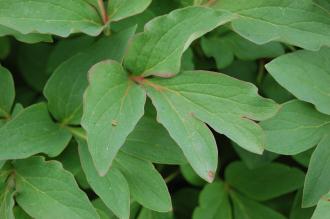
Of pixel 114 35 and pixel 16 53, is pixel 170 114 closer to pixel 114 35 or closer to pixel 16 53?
pixel 114 35

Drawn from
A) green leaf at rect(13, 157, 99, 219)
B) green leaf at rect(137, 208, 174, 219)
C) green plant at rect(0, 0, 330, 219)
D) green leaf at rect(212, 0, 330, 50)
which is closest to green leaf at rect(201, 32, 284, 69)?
green plant at rect(0, 0, 330, 219)

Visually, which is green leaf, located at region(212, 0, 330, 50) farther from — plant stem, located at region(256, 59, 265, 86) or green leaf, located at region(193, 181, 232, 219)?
green leaf, located at region(193, 181, 232, 219)

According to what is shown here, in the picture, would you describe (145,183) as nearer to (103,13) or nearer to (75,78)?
(75,78)

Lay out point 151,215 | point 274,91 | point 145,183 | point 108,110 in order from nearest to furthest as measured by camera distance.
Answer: point 108,110 → point 145,183 → point 151,215 → point 274,91

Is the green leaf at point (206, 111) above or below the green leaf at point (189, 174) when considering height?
above

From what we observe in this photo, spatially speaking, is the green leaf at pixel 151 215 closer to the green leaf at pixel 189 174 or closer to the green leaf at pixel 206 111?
the green leaf at pixel 189 174

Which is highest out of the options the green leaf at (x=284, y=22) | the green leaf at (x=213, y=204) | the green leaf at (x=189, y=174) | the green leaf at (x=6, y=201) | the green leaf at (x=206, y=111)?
the green leaf at (x=284, y=22)

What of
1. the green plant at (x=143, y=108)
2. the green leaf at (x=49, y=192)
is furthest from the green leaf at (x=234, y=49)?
the green leaf at (x=49, y=192)

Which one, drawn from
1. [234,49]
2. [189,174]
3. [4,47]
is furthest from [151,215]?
[4,47]
